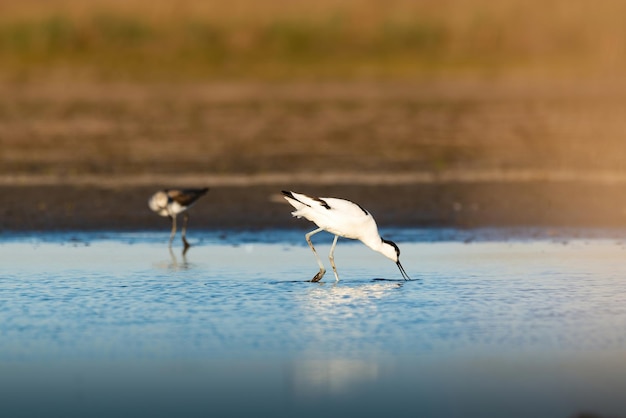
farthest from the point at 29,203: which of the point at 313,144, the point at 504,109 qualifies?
the point at 504,109

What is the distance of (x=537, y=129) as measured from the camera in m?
26.4

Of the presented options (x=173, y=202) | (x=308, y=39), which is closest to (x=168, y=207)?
(x=173, y=202)

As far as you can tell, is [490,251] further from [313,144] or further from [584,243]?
[313,144]

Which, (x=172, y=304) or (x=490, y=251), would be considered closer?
(x=172, y=304)

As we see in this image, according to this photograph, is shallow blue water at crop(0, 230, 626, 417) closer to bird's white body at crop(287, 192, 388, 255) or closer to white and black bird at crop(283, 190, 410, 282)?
white and black bird at crop(283, 190, 410, 282)

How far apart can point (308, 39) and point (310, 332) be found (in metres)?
31.9

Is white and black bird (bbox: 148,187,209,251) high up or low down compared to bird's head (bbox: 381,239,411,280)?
up

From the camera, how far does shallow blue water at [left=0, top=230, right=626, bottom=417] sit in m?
6.81

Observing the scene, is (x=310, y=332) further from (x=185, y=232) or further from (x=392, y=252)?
(x=185, y=232)

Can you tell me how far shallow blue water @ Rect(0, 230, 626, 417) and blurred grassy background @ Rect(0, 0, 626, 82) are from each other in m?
22.8

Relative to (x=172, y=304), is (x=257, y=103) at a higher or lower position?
higher

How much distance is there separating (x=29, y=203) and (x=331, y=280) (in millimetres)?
6892

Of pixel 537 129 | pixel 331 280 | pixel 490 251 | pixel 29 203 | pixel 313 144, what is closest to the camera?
pixel 331 280

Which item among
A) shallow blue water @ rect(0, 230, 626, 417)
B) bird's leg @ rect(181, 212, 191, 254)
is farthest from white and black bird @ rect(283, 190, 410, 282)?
bird's leg @ rect(181, 212, 191, 254)
